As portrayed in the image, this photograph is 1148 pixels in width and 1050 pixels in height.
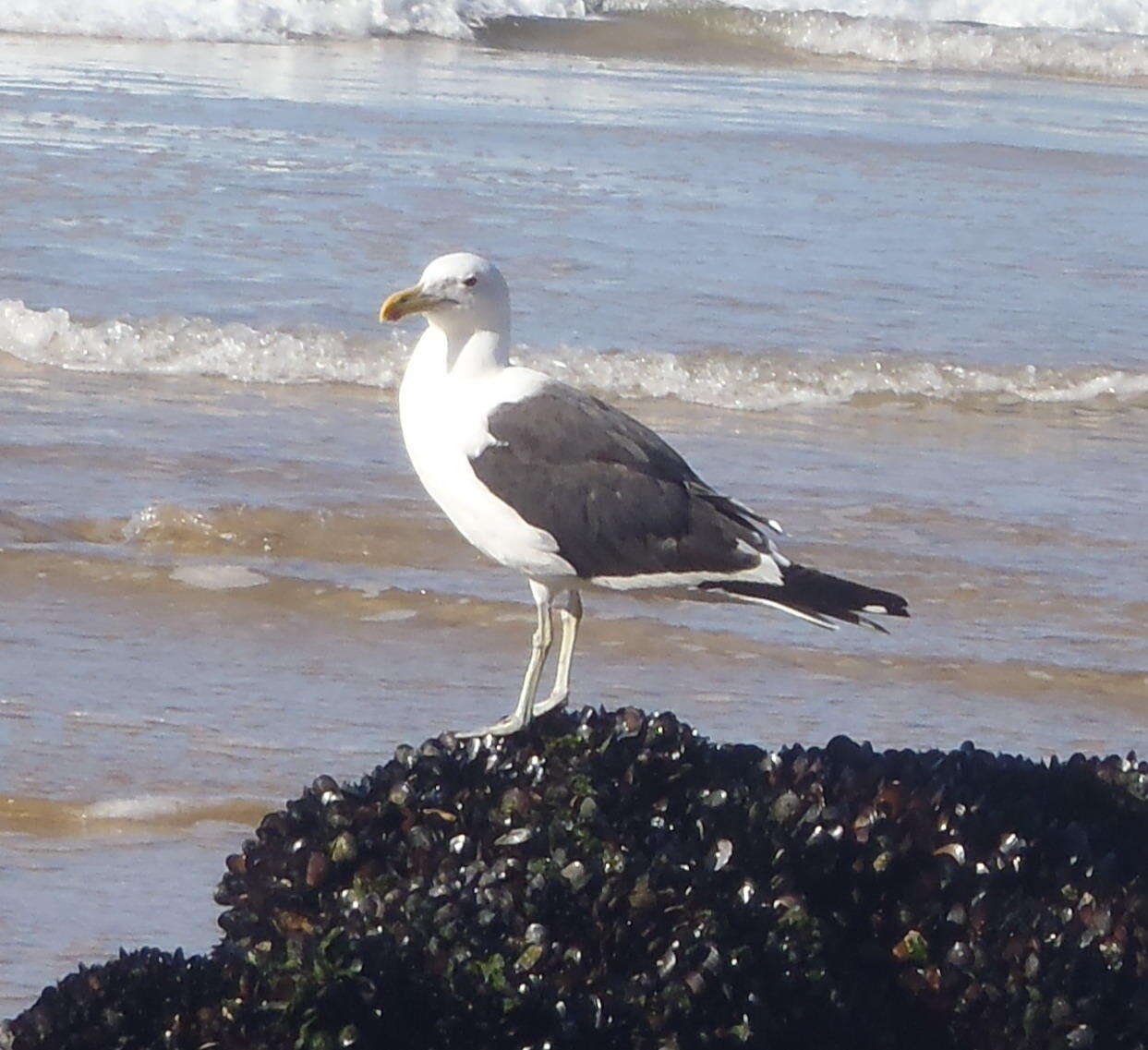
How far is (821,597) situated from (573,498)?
57 centimetres

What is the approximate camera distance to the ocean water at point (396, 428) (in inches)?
239

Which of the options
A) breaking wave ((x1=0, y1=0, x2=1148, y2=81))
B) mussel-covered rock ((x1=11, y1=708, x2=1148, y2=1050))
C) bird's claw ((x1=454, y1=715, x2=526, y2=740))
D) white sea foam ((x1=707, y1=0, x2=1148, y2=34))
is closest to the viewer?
mussel-covered rock ((x1=11, y1=708, x2=1148, y2=1050))

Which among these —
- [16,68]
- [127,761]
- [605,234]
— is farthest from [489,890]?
[16,68]

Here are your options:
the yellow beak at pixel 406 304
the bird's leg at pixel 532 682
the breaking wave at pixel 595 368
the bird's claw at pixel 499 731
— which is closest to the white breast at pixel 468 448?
the yellow beak at pixel 406 304

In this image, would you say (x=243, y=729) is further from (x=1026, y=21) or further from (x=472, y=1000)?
(x=1026, y=21)

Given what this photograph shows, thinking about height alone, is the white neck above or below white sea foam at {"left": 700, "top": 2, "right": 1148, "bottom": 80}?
below

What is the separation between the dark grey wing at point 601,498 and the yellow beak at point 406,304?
332 millimetres

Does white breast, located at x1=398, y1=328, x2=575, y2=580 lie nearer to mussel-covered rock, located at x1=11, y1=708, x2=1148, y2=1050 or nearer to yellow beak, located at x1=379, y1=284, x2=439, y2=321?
yellow beak, located at x1=379, y1=284, x2=439, y2=321

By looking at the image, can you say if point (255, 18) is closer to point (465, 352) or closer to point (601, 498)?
point (465, 352)

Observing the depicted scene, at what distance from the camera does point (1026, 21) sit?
35.4 meters

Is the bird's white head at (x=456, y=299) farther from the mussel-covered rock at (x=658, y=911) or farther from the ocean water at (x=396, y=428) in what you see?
the ocean water at (x=396, y=428)

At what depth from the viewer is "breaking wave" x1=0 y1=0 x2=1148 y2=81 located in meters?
25.7

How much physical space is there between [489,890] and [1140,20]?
113 ft

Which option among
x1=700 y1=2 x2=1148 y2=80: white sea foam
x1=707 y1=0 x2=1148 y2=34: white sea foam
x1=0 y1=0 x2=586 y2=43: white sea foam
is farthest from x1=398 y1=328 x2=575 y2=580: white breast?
x1=707 y1=0 x2=1148 y2=34: white sea foam
